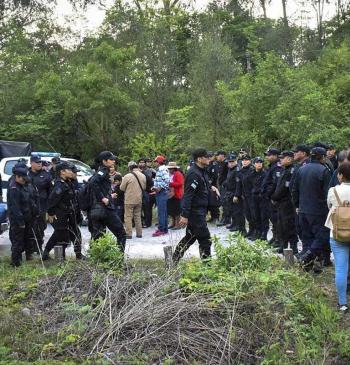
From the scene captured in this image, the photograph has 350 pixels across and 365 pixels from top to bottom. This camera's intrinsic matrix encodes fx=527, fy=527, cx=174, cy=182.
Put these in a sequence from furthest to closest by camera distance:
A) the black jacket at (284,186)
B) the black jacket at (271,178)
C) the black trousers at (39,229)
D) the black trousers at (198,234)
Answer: the black trousers at (39,229) < the black jacket at (271,178) < the black jacket at (284,186) < the black trousers at (198,234)

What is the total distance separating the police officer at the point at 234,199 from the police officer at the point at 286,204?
241 cm

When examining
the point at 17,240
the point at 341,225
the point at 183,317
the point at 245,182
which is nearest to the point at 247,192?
the point at 245,182

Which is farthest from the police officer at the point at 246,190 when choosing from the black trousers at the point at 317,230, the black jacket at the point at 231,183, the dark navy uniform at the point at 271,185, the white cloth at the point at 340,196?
the white cloth at the point at 340,196

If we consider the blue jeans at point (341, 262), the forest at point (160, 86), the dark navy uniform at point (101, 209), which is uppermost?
the forest at point (160, 86)

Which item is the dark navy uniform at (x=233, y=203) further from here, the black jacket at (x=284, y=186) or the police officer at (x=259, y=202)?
the black jacket at (x=284, y=186)

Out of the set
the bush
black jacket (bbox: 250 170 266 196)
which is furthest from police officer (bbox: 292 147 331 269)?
the bush

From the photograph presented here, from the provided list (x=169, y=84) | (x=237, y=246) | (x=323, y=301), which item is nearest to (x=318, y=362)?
(x=323, y=301)

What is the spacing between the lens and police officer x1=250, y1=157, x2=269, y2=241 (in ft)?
34.0

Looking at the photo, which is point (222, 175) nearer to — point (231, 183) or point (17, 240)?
point (231, 183)

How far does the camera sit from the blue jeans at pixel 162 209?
40.4ft

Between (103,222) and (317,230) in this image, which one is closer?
(317,230)

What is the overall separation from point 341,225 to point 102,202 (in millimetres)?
3902

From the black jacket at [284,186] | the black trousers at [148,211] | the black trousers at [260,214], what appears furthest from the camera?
the black trousers at [148,211]

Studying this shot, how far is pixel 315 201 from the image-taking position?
7.68 metres
